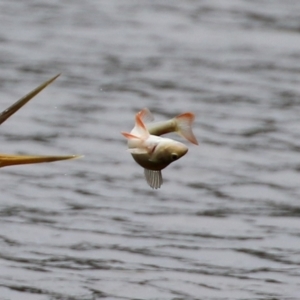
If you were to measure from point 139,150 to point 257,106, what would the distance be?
5.30 meters

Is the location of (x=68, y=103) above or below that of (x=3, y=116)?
below

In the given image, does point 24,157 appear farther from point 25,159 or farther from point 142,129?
point 142,129

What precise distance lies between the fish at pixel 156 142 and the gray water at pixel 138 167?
143 centimetres

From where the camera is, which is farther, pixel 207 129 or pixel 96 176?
pixel 207 129

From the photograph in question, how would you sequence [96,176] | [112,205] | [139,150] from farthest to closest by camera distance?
[96,176], [112,205], [139,150]

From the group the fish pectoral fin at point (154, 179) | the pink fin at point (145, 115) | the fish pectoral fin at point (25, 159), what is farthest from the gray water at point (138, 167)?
the pink fin at point (145, 115)

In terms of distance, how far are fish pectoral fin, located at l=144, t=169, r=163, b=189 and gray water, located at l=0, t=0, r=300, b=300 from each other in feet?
4.26

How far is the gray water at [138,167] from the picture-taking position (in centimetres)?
620

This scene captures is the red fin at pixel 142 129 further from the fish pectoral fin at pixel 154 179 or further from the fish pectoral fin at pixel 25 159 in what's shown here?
the fish pectoral fin at pixel 25 159

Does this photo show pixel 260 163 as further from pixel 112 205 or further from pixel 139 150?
pixel 139 150

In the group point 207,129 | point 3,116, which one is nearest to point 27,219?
point 3,116

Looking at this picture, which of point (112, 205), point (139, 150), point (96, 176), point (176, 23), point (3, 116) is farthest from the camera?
point (176, 23)

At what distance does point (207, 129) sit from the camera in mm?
8945

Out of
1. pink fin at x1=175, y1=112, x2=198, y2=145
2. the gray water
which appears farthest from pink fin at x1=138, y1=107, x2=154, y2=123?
the gray water
